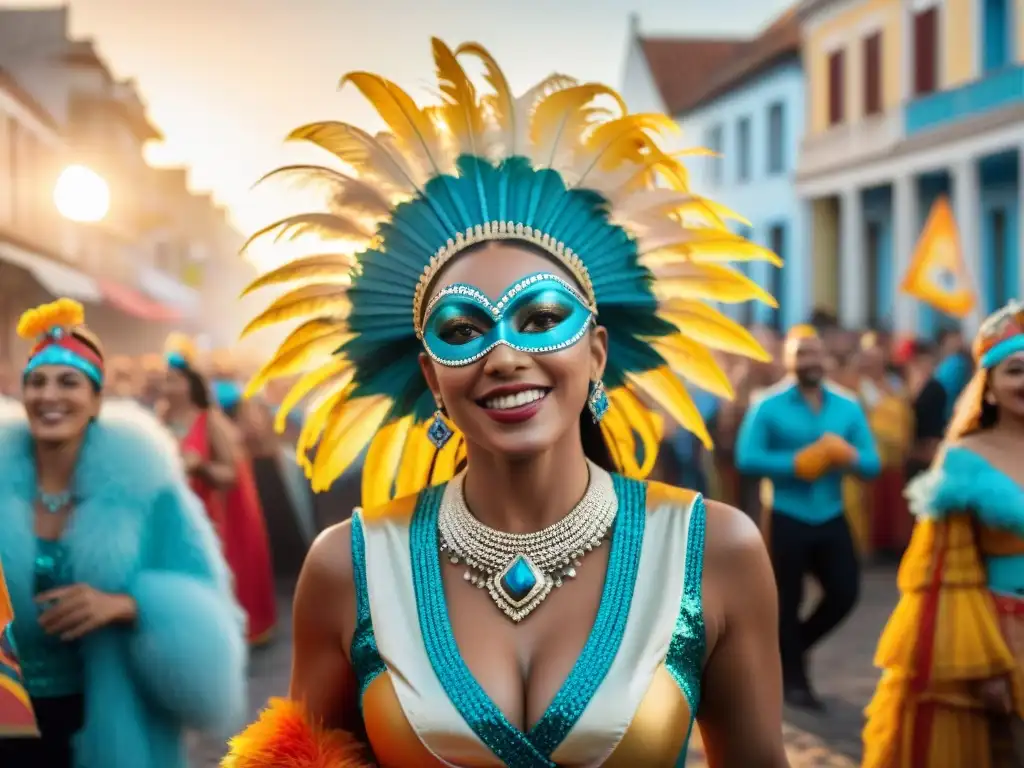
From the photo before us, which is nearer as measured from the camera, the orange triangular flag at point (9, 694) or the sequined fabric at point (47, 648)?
the orange triangular flag at point (9, 694)

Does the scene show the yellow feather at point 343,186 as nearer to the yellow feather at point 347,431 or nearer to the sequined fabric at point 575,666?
the yellow feather at point 347,431

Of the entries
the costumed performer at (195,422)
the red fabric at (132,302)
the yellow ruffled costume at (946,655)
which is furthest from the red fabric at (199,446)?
the red fabric at (132,302)

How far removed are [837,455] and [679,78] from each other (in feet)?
104

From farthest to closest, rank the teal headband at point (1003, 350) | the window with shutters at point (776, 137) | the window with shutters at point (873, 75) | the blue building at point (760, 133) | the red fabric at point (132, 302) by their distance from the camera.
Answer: the red fabric at point (132, 302), the window with shutters at point (776, 137), the blue building at point (760, 133), the window with shutters at point (873, 75), the teal headband at point (1003, 350)

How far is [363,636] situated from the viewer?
96.7 inches

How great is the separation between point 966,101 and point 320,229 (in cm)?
2012

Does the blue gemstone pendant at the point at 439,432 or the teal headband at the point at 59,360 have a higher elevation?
Answer: the teal headband at the point at 59,360

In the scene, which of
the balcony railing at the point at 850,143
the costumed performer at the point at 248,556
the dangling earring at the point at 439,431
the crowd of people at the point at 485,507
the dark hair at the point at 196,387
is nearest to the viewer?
the crowd of people at the point at 485,507

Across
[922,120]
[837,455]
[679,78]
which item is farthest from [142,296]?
[837,455]

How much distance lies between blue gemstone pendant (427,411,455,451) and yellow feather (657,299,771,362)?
0.52 meters

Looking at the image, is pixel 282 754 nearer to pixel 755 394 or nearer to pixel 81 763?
pixel 81 763

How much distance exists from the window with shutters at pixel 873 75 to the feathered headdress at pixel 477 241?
2325 centimetres

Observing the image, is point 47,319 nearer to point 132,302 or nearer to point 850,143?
point 850,143

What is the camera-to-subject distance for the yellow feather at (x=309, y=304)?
2.82m
